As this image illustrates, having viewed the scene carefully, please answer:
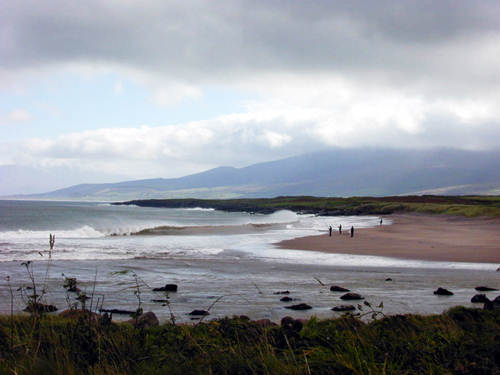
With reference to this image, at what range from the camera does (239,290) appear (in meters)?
16.1

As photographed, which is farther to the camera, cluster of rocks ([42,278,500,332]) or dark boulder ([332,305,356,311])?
dark boulder ([332,305,356,311])

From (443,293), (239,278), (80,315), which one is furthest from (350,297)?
(80,315)

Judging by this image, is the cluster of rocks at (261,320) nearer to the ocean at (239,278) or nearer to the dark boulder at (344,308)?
the dark boulder at (344,308)

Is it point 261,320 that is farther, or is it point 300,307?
point 300,307

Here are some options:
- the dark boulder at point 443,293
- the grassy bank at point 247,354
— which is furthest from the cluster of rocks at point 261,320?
the grassy bank at point 247,354

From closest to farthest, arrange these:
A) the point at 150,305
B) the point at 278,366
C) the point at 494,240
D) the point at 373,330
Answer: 1. the point at 278,366
2. the point at 373,330
3. the point at 150,305
4. the point at 494,240

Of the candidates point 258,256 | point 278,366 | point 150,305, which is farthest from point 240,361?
point 258,256

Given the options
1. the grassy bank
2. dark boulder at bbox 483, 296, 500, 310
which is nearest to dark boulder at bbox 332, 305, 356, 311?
dark boulder at bbox 483, 296, 500, 310

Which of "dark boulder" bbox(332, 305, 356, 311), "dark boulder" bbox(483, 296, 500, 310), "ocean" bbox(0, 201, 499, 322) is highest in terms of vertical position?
"dark boulder" bbox(483, 296, 500, 310)

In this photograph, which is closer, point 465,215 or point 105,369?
point 105,369

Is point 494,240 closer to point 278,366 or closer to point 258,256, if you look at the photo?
point 258,256

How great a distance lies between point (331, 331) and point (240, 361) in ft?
9.39

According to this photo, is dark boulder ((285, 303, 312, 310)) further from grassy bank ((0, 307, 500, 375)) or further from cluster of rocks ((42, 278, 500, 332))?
grassy bank ((0, 307, 500, 375))

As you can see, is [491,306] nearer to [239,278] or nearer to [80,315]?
[80,315]
